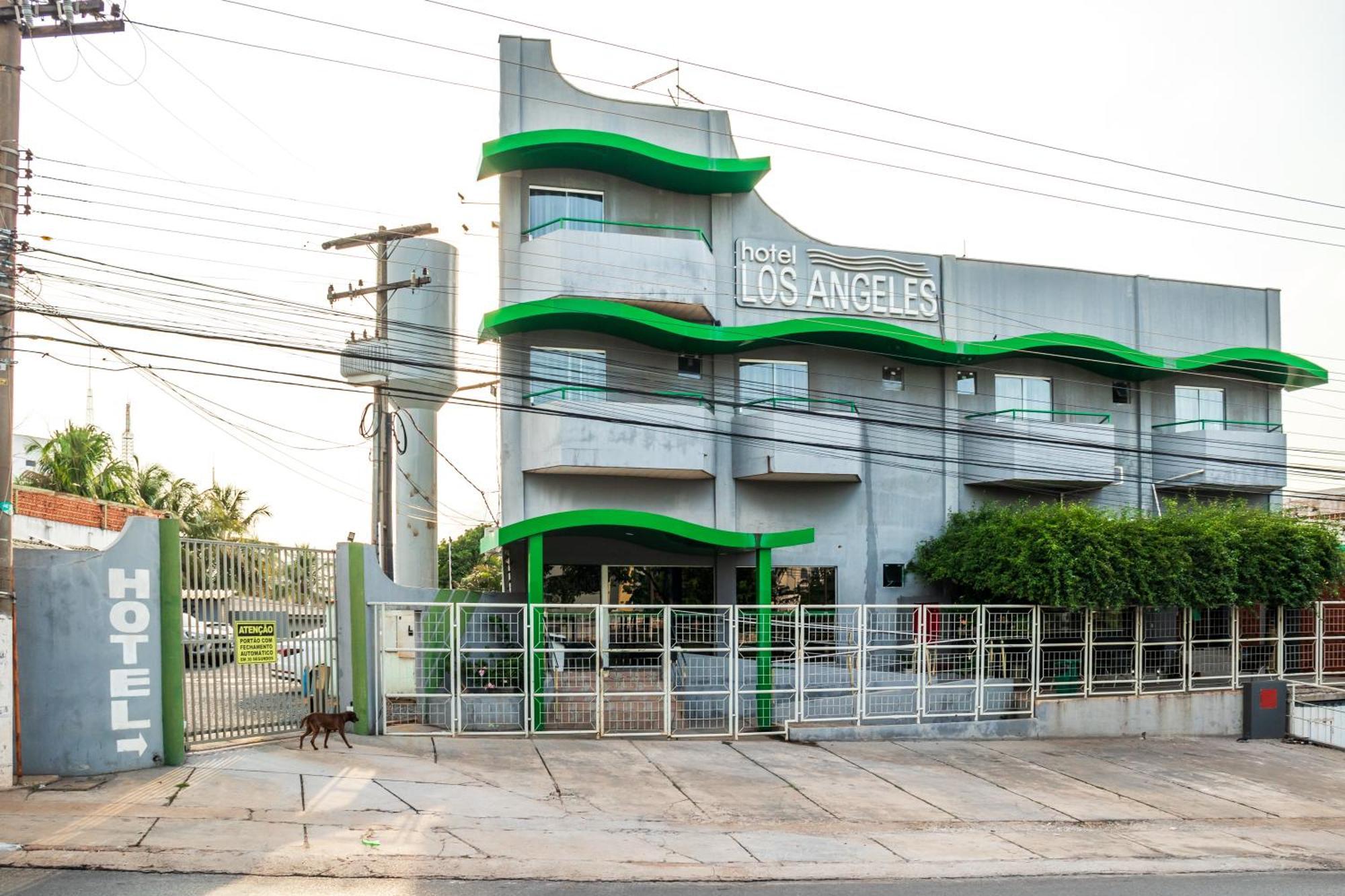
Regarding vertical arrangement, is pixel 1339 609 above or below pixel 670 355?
below

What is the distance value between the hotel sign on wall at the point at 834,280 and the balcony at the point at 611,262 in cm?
132

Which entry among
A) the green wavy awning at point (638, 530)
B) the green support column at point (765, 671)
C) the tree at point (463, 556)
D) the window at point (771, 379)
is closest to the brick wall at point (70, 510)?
the green wavy awning at point (638, 530)

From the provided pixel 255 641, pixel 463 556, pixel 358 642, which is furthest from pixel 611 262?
pixel 463 556

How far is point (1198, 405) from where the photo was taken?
29344 mm

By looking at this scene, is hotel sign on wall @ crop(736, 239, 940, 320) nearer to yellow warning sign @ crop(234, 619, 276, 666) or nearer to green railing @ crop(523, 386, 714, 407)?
green railing @ crop(523, 386, 714, 407)

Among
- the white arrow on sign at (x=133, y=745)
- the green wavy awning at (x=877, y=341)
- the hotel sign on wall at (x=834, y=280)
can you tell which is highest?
the hotel sign on wall at (x=834, y=280)

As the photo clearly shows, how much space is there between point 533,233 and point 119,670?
13.2m

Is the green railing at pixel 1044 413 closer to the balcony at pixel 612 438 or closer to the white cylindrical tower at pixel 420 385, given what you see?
the balcony at pixel 612 438

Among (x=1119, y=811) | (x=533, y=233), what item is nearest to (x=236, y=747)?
(x=1119, y=811)

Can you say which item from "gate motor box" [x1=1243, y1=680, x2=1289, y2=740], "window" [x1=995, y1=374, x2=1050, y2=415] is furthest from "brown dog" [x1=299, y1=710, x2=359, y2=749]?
"window" [x1=995, y1=374, x2=1050, y2=415]

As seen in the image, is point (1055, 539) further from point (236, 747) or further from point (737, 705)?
point (236, 747)

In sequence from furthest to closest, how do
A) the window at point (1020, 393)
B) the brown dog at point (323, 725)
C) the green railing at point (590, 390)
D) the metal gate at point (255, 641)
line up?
the window at point (1020, 393), the green railing at point (590, 390), the brown dog at point (323, 725), the metal gate at point (255, 641)

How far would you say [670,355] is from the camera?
2444 centimetres

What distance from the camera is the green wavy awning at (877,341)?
22.4 m
